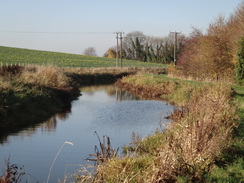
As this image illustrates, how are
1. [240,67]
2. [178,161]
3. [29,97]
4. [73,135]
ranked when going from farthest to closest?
[240,67], [29,97], [73,135], [178,161]

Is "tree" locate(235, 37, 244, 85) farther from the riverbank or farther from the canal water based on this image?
the riverbank

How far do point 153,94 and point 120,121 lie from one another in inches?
449

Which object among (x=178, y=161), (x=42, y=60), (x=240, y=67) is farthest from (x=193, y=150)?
(x=42, y=60)

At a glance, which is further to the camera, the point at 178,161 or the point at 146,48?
the point at 146,48

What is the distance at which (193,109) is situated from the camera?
1187cm

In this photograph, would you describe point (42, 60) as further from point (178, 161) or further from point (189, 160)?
point (178, 161)

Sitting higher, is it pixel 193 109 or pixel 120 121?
pixel 193 109

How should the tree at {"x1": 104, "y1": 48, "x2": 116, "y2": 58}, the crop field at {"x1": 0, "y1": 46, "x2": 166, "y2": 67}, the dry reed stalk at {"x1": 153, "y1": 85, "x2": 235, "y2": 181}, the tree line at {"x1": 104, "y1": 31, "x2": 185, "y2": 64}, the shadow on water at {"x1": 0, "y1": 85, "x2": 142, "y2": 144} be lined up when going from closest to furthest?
the dry reed stalk at {"x1": 153, "y1": 85, "x2": 235, "y2": 181}, the shadow on water at {"x1": 0, "y1": 85, "x2": 142, "y2": 144}, the crop field at {"x1": 0, "y1": 46, "x2": 166, "y2": 67}, the tree line at {"x1": 104, "y1": 31, "x2": 185, "y2": 64}, the tree at {"x1": 104, "y1": 48, "x2": 116, "y2": 58}

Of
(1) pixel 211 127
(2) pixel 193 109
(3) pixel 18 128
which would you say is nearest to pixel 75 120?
(3) pixel 18 128

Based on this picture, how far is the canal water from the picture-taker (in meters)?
9.73

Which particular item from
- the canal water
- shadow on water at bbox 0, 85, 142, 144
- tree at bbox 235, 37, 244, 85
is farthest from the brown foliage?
shadow on water at bbox 0, 85, 142, 144

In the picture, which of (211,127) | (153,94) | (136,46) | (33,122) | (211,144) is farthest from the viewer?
(136,46)

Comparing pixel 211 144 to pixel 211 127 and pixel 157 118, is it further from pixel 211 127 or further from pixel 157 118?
pixel 157 118

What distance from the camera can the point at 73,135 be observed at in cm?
1362
